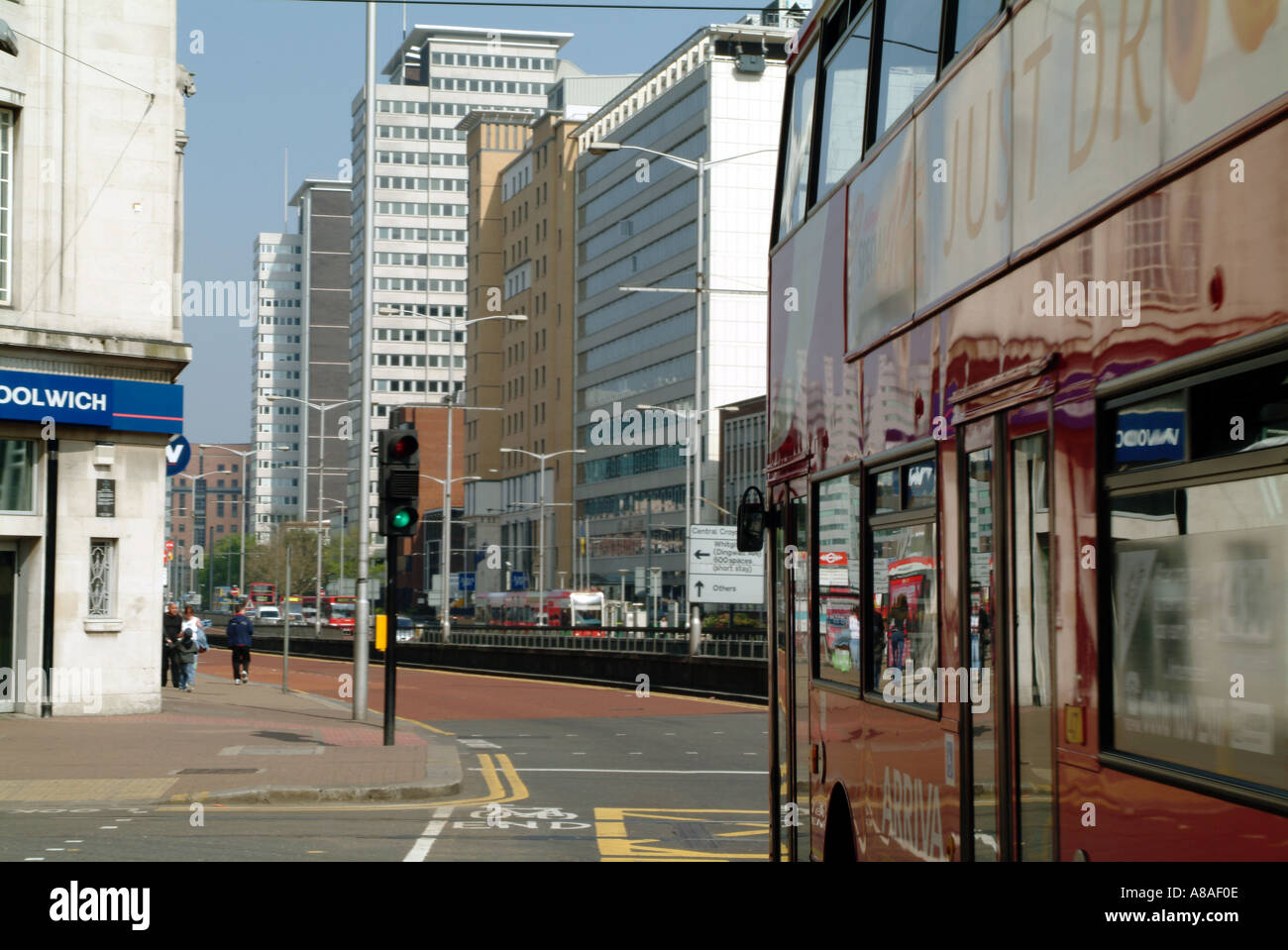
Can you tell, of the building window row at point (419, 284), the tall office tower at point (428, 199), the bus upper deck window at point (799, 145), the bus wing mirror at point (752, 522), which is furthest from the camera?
the tall office tower at point (428, 199)

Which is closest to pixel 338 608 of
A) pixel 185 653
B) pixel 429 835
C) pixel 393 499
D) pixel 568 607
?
pixel 568 607

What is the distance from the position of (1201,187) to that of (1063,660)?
1.40 meters

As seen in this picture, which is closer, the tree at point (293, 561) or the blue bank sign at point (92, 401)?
the blue bank sign at point (92, 401)

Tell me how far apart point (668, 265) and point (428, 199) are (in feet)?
263

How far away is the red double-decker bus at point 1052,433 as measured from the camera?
3473mm

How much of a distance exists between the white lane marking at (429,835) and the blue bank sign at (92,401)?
445 inches

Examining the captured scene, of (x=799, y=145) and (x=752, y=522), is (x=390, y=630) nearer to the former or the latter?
(x=752, y=522)

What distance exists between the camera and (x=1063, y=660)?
4449 millimetres

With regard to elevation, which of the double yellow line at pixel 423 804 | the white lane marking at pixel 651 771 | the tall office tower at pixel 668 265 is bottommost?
the white lane marking at pixel 651 771

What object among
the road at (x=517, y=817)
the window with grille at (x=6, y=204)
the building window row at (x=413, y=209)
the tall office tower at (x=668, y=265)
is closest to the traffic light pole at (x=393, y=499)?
the road at (x=517, y=817)

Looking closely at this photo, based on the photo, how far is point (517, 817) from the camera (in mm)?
13945

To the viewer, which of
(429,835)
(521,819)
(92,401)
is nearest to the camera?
(429,835)

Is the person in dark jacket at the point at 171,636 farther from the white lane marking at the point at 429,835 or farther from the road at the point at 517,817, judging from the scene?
the white lane marking at the point at 429,835

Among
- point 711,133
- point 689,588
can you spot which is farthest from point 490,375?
point 689,588
